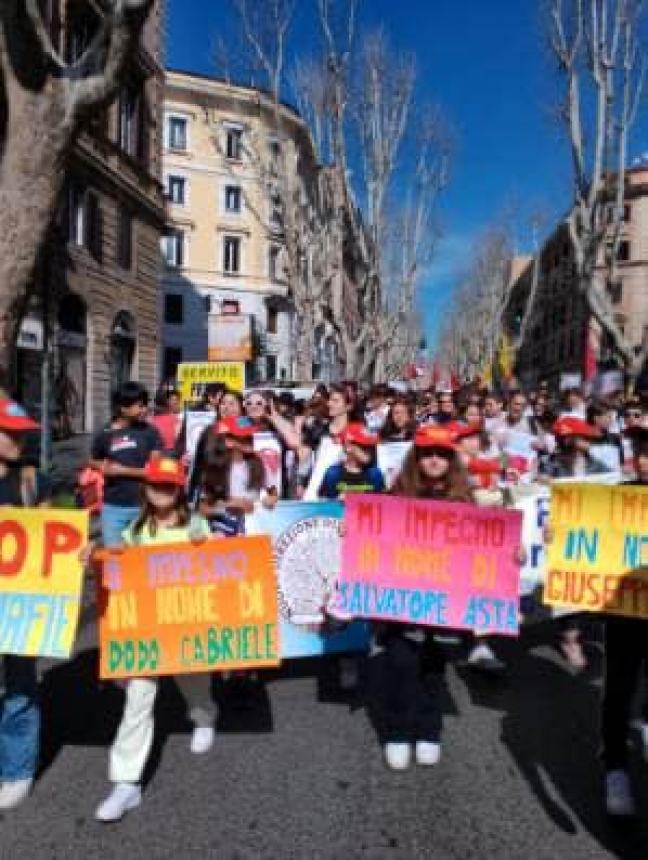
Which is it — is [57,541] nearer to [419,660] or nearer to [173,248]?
[419,660]

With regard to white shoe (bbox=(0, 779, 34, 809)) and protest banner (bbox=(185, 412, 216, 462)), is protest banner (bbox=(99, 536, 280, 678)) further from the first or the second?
protest banner (bbox=(185, 412, 216, 462))

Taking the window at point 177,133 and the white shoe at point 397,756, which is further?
the window at point 177,133

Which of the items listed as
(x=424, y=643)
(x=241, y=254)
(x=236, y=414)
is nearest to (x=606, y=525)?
(x=424, y=643)

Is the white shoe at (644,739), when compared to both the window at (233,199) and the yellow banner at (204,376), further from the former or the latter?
the window at (233,199)

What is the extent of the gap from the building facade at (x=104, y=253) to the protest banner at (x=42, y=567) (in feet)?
49.7

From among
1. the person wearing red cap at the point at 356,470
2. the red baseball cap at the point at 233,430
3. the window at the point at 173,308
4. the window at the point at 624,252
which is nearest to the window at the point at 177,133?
the window at the point at 173,308

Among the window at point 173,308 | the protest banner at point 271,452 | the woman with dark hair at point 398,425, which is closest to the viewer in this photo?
the protest banner at point 271,452

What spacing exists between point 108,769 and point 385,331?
32.5 m

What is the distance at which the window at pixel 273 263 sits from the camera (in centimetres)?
4819

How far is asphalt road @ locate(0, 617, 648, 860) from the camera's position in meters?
3.06

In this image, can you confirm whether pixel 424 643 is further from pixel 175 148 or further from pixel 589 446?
pixel 175 148

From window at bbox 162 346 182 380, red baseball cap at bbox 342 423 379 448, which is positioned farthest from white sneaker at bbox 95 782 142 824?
window at bbox 162 346 182 380

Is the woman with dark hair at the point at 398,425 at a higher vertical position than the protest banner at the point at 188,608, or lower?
higher

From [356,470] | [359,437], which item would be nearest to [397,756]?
[356,470]
